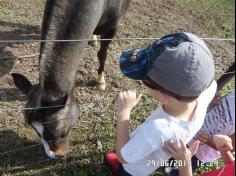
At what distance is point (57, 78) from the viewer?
2.47 metres

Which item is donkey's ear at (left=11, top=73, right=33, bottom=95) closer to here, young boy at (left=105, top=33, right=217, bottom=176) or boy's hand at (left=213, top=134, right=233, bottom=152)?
young boy at (left=105, top=33, right=217, bottom=176)

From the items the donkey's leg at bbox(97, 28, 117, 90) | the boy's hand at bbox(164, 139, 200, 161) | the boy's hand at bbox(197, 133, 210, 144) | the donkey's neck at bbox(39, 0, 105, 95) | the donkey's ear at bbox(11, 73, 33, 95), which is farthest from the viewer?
the donkey's leg at bbox(97, 28, 117, 90)

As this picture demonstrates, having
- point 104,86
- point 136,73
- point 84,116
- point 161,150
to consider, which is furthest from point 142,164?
point 104,86

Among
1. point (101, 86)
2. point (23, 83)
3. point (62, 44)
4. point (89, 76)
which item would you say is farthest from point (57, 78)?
point (89, 76)

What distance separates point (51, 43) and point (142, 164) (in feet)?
2.87

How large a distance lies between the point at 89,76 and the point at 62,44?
58.0 inches

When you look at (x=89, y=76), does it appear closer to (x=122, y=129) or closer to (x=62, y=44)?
(x=62, y=44)

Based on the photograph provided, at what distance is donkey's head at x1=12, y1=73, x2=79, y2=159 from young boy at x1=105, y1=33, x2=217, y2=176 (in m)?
0.67

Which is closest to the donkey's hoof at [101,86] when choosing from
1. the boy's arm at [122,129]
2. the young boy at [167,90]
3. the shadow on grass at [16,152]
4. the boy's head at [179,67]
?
the shadow on grass at [16,152]

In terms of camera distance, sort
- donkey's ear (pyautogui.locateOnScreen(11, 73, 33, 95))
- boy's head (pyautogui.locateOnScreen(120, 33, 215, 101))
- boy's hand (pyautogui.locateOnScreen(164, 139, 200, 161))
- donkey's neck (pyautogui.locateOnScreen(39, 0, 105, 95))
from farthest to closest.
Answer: donkey's ear (pyautogui.locateOnScreen(11, 73, 33, 95)) → donkey's neck (pyautogui.locateOnScreen(39, 0, 105, 95)) → boy's hand (pyautogui.locateOnScreen(164, 139, 200, 161)) → boy's head (pyautogui.locateOnScreen(120, 33, 215, 101))

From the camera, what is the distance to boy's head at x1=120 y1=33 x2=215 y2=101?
5.40ft

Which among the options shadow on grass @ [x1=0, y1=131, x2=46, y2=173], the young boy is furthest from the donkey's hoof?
the young boy

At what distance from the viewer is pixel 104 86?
382cm

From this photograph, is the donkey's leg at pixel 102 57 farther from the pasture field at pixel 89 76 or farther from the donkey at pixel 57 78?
the donkey at pixel 57 78
